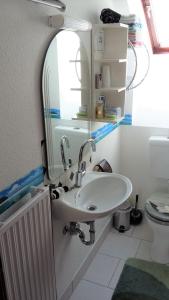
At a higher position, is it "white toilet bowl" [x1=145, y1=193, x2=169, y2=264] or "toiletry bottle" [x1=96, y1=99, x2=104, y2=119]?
"toiletry bottle" [x1=96, y1=99, x2=104, y2=119]

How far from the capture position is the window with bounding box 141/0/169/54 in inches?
98.1

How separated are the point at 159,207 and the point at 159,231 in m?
0.19

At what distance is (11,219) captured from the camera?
1.10 m

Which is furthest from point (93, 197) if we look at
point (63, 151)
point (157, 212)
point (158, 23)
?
point (158, 23)

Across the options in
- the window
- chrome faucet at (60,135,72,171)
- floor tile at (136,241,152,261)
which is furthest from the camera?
the window

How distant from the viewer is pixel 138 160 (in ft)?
9.14

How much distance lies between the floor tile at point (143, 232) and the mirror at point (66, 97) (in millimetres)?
1205

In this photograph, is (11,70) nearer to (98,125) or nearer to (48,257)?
(48,257)

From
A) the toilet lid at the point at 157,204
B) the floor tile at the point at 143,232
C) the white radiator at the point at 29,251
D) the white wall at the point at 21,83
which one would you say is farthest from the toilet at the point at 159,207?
the white wall at the point at 21,83

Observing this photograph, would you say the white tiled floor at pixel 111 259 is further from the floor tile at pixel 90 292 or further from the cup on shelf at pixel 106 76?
the cup on shelf at pixel 106 76

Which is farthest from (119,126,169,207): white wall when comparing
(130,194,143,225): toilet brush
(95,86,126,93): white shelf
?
(95,86,126,93): white shelf

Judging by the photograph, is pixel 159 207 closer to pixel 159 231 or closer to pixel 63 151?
pixel 159 231

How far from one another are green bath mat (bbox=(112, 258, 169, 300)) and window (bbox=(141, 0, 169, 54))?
2020mm

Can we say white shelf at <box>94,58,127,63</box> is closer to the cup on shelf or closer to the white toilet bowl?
the cup on shelf
